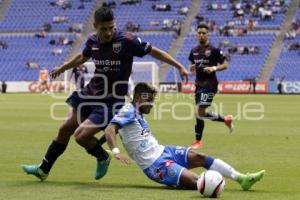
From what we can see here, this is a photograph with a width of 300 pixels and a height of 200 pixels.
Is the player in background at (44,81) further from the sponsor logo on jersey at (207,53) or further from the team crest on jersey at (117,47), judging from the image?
the team crest on jersey at (117,47)

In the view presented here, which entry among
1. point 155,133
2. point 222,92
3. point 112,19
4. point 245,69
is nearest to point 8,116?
point 155,133

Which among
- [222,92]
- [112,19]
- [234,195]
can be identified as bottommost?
[222,92]

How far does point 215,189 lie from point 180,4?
56.3 metres

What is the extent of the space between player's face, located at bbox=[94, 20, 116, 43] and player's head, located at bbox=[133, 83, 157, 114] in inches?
32.6

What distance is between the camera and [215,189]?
25.1 feet

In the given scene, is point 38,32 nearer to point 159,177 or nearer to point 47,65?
point 47,65

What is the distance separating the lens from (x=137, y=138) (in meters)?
8.53

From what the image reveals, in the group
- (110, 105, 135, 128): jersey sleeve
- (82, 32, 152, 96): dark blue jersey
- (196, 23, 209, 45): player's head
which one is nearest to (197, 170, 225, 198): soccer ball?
(110, 105, 135, 128): jersey sleeve

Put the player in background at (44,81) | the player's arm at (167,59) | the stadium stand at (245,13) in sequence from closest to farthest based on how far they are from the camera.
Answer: the player's arm at (167,59) < the player in background at (44,81) < the stadium stand at (245,13)

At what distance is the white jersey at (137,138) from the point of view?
8406mm

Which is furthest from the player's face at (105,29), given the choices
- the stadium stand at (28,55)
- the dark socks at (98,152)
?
the stadium stand at (28,55)

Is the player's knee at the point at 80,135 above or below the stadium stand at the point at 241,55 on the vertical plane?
above

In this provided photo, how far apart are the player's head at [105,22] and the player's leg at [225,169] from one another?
181 centimetres

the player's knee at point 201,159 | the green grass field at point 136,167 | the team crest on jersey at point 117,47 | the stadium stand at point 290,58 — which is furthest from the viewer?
the stadium stand at point 290,58
